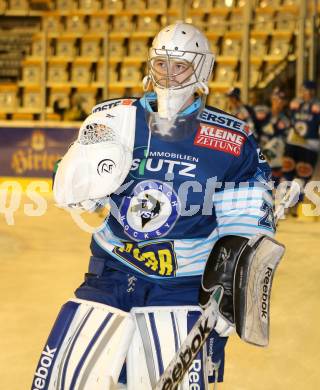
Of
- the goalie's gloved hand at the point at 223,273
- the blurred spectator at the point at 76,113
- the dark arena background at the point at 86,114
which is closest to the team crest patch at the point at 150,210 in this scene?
the goalie's gloved hand at the point at 223,273

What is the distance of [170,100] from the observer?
8.33ft

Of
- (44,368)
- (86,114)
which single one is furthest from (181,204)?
(86,114)

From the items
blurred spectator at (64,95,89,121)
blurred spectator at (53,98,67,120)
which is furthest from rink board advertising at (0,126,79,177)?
blurred spectator at (53,98,67,120)

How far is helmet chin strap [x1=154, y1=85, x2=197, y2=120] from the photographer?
2512 millimetres

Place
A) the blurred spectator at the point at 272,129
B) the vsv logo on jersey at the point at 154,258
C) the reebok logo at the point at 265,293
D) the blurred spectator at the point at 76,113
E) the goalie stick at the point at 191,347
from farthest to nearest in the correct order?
the blurred spectator at the point at 76,113 < the blurred spectator at the point at 272,129 < the vsv logo on jersey at the point at 154,258 < the reebok logo at the point at 265,293 < the goalie stick at the point at 191,347

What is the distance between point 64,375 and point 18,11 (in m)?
14.9

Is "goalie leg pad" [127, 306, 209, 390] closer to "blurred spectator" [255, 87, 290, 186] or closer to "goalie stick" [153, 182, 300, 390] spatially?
"goalie stick" [153, 182, 300, 390]

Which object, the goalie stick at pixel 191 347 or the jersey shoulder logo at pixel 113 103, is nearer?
the goalie stick at pixel 191 347

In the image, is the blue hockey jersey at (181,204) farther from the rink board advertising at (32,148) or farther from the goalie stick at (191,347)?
the rink board advertising at (32,148)

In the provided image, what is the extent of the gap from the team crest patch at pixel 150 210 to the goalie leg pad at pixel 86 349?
0.82 feet

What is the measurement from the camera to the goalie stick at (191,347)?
7.05 feet

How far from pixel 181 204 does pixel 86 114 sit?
10.0 m

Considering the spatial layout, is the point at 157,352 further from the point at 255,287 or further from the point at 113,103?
the point at 113,103

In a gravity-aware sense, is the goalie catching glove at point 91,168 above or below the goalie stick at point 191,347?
above
